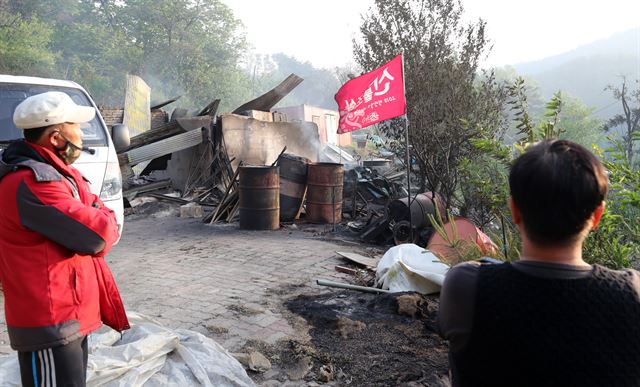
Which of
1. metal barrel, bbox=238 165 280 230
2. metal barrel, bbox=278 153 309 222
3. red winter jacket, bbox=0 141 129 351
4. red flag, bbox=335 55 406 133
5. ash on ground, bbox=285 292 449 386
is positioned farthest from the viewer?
metal barrel, bbox=278 153 309 222

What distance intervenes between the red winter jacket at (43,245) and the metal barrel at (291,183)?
24.8ft

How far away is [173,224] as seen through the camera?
9.55 metres

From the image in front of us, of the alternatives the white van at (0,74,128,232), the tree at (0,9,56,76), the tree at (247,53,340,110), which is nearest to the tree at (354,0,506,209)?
the white van at (0,74,128,232)

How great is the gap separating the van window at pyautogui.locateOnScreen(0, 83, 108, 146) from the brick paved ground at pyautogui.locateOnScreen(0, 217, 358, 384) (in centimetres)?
168

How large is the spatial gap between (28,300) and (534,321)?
1.76m

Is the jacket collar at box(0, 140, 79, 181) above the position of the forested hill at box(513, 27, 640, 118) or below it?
below

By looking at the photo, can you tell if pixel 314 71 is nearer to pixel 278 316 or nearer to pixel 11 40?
pixel 11 40

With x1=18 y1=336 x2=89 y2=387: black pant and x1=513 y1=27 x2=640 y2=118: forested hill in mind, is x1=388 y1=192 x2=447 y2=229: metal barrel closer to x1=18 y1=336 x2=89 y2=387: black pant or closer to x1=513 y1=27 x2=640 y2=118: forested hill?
x1=18 y1=336 x2=89 y2=387: black pant

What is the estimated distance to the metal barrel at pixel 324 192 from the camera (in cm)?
910

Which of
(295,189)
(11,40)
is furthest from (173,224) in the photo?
(11,40)

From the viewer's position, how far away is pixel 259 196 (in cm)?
866

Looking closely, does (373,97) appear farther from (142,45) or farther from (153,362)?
(142,45)

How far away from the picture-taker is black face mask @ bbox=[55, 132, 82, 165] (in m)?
1.94

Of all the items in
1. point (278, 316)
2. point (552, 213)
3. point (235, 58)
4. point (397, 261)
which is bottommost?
point (278, 316)
